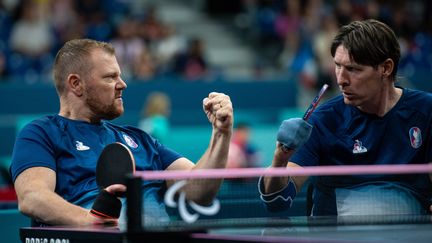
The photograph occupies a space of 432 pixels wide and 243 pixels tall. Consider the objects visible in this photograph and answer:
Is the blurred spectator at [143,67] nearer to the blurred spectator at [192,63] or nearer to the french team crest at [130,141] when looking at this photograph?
the blurred spectator at [192,63]

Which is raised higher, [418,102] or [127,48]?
[418,102]

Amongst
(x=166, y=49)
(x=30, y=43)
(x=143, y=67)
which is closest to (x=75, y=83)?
(x=30, y=43)

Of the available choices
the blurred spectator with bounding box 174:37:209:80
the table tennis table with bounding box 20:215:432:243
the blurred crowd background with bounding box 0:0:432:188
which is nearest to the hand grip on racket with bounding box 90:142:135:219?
the table tennis table with bounding box 20:215:432:243

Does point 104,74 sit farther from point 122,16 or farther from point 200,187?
point 122,16

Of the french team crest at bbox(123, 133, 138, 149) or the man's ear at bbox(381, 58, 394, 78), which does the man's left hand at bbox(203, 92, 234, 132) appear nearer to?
the french team crest at bbox(123, 133, 138, 149)

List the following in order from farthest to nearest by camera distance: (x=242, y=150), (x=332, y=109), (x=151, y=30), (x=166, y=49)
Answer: (x=166, y=49) → (x=151, y=30) → (x=242, y=150) → (x=332, y=109)

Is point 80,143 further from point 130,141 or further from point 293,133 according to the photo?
point 293,133

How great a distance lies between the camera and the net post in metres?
3.30

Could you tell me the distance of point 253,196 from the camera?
12.8ft

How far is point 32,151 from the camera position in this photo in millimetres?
4512

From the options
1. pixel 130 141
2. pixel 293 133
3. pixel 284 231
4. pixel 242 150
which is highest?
pixel 293 133

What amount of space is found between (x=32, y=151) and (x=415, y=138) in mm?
1841

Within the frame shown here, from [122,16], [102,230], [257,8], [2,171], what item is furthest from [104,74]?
[257,8]

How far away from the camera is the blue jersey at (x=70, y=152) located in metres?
4.52
